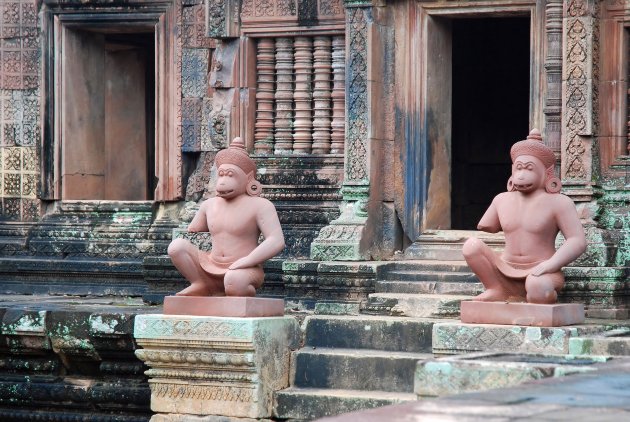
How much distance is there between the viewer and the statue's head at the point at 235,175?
36.3 ft

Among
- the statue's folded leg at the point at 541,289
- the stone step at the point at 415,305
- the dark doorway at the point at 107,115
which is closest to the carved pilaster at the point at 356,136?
the stone step at the point at 415,305

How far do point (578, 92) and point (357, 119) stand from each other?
1871mm

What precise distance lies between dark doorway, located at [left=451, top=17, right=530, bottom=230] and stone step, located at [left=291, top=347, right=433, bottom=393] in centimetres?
605

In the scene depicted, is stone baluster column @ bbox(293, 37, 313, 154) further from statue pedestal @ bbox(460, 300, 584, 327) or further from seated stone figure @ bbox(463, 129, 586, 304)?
statue pedestal @ bbox(460, 300, 584, 327)

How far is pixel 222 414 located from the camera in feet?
35.0

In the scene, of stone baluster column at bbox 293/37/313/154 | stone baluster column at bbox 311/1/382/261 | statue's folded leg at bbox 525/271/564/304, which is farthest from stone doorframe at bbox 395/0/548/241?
statue's folded leg at bbox 525/271/564/304

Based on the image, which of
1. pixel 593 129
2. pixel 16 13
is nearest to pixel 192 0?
pixel 16 13

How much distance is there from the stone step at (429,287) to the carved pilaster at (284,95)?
195 centimetres

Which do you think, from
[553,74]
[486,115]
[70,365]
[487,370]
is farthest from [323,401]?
[486,115]

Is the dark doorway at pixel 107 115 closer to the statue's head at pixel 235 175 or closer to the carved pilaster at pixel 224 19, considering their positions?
the carved pilaster at pixel 224 19

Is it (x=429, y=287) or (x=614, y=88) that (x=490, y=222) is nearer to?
(x=429, y=287)

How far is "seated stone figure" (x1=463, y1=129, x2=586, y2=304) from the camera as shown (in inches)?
406

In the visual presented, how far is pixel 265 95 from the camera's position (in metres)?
13.6

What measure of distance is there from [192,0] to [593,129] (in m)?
4.10
